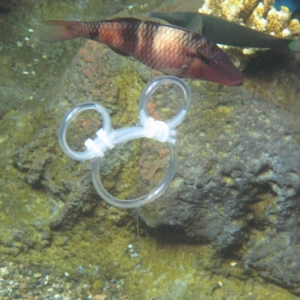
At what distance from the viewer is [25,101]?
3.40m

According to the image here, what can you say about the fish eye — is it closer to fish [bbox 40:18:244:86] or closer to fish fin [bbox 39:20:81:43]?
fish [bbox 40:18:244:86]

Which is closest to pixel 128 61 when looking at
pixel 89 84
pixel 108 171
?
pixel 89 84

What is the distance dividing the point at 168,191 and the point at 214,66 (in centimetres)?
86

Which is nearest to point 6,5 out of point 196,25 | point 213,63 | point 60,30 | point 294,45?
point 60,30

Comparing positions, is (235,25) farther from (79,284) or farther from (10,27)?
(10,27)

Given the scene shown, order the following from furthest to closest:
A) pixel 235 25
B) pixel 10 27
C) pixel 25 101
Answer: pixel 10 27 < pixel 25 101 < pixel 235 25

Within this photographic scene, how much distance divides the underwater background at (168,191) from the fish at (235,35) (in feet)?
0.62

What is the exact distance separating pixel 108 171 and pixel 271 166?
1.11 meters

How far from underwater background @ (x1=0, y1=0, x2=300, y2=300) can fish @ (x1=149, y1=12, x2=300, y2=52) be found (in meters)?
0.19

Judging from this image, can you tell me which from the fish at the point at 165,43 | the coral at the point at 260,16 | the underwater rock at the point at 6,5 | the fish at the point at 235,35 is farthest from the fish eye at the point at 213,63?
the underwater rock at the point at 6,5

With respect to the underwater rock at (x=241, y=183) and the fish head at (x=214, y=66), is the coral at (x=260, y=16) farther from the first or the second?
the fish head at (x=214, y=66)

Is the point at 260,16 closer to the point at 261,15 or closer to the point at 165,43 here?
the point at 261,15

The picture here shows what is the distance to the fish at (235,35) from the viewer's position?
2.10 metres

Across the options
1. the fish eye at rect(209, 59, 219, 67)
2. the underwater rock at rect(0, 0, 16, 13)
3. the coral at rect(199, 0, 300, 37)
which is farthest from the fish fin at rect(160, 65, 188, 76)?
the underwater rock at rect(0, 0, 16, 13)
